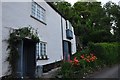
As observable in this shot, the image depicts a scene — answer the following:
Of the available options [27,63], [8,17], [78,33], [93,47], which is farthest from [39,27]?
[78,33]

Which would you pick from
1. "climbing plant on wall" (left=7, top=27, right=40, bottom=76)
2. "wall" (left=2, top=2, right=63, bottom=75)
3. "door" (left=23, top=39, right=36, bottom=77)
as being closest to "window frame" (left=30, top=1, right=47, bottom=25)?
"wall" (left=2, top=2, right=63, bottom=75)

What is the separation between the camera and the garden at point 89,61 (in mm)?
15163

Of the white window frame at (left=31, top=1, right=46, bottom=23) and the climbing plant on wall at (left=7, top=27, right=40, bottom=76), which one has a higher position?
the white window frame at (left=31, top=1, right=46, bottom=23)

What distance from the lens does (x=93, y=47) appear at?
23.8 meters

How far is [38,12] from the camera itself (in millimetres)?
16344

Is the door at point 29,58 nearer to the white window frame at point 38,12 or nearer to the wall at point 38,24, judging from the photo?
the wall at point 38,24

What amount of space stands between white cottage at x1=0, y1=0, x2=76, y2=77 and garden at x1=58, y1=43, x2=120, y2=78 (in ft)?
5.27

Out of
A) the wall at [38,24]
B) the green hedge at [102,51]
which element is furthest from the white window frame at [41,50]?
the green hedge at [102,51]

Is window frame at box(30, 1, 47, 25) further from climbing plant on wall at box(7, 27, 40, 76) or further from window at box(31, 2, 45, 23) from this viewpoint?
climbing plant on wall at box(7, 27, 40, 76)

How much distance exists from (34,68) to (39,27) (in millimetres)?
3173

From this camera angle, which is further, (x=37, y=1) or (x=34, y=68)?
(x=37, y=1)

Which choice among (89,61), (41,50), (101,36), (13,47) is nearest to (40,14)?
(41,50)

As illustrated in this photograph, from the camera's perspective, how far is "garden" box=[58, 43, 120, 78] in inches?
597

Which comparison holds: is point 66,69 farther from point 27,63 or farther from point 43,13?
point 43,13
